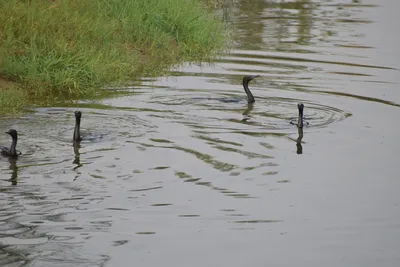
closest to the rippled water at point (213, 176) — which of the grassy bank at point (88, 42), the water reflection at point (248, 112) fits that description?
the water reflection at point (248, 112)

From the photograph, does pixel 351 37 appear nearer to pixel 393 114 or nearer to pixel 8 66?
pixel 393 114

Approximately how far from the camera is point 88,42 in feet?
53.6

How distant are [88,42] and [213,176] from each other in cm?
650

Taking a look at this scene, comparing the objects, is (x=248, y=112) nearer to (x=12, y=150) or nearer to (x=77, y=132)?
(x=77, y=132)

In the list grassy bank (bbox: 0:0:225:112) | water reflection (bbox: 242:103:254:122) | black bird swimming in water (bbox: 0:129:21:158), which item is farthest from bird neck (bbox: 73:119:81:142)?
water reflection (bbox: 242:103:254:122)

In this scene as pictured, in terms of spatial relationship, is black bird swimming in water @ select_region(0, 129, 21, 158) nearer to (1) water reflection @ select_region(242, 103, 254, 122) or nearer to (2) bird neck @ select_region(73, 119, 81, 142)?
(2) bird neck @ select_region(73, 119, 81, 142)

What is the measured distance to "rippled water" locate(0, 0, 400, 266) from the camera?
8.34 meters

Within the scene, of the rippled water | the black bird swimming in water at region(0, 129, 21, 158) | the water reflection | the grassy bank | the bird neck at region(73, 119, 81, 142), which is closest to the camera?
the rippled water

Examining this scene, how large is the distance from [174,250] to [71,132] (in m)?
4.25

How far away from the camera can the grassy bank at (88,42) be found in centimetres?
1495

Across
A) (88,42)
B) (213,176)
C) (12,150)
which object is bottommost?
(213,176)

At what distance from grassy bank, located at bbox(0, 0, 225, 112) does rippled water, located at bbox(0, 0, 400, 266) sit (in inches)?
27.2

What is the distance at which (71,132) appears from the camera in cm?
1215

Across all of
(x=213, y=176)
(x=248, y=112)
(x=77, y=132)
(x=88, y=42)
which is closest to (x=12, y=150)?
(x=77, y=132)
